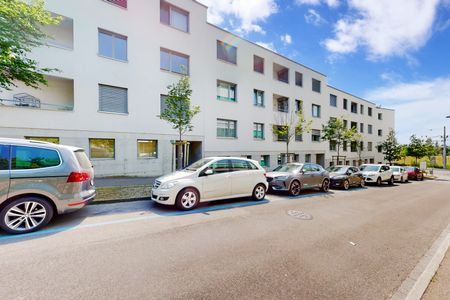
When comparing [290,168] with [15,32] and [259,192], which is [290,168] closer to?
[259,192]

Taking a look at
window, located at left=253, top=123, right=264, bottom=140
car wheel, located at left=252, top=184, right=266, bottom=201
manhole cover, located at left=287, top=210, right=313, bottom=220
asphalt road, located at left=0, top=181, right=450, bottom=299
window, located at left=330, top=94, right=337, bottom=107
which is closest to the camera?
asphalt road, located at left=0, top=181, right=450, bottom=299

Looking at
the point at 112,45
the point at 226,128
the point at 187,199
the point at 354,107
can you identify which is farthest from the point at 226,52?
the point at 354,107

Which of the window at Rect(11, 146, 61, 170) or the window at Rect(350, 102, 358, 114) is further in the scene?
the window at Rect(350, 102, 358, 114)

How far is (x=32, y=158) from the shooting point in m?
4.52

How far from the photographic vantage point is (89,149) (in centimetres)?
1206

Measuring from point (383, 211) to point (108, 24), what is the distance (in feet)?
56.0

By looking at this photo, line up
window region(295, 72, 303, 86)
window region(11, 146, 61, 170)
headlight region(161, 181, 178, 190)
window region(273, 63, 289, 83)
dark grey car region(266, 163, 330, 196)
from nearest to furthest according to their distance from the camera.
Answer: window region(11, 146, 61, 170) < headlight region(161, 181, 178, 190) < dark grey car region(266, 163, 330, 196) < window region(273, 63, 289, 83) < window region(295, 72, 303, 86)

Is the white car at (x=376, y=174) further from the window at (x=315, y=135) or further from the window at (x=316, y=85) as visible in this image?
the window at (x=316, y=85)

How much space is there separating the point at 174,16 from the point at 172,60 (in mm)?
3385

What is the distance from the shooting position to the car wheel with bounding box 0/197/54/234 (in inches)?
162

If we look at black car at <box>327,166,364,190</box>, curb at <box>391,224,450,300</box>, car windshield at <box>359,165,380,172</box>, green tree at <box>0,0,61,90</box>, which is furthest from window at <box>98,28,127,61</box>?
car windshield at <box>359,165,380,172</box>

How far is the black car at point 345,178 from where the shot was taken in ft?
39.6

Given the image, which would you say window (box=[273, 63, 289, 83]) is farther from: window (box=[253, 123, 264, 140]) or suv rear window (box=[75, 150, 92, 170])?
suv rear window (box=[75, 150, 92, 170])

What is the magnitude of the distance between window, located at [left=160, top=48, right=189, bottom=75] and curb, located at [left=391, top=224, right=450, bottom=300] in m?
14.8
